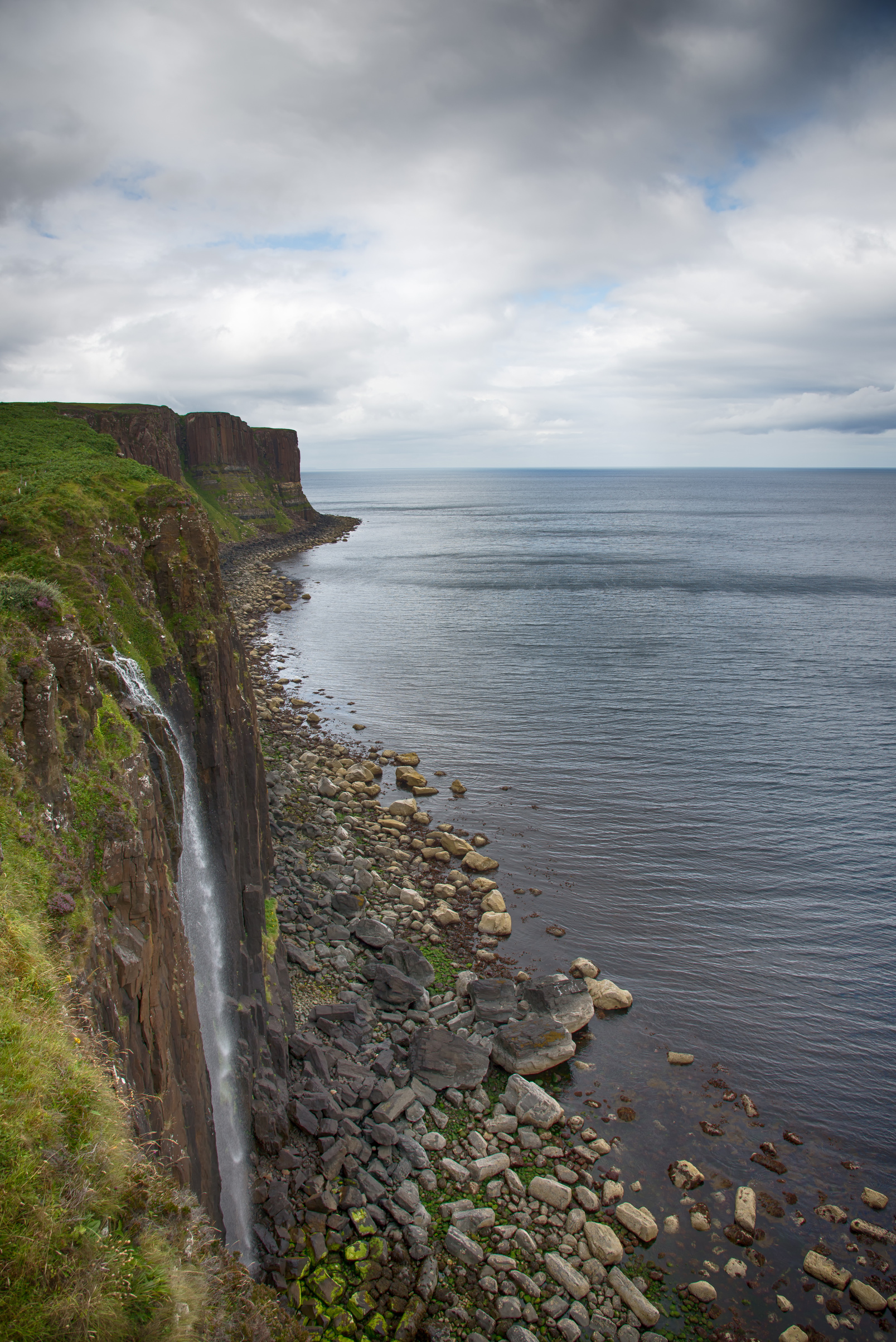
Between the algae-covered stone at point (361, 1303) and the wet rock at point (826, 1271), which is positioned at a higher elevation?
the algae-covered stone at point (361, 1303)

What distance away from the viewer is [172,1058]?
1225cm

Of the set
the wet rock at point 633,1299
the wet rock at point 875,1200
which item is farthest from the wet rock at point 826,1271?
the wet rock at point 633,1299

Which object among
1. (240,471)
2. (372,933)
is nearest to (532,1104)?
(372,933)

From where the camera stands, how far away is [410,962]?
2320 centimetres

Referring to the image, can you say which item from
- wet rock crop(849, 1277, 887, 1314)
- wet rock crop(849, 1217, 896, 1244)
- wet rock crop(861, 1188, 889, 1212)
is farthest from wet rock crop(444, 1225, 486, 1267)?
wet rock crop(861, 1188, 889, 1212)

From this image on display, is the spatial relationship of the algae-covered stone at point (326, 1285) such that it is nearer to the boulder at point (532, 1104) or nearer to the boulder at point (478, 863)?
the boulder at point (532, 1104)

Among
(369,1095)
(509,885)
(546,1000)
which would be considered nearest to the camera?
(369,1095)

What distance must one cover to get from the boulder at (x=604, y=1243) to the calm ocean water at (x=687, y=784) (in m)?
5.04

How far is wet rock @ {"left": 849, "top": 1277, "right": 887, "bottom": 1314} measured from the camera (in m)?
14.6

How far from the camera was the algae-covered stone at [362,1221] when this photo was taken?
1483 cm

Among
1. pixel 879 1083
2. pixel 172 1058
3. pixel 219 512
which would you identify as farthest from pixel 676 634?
pixel 219 512

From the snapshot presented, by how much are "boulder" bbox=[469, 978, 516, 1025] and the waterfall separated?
797 cm

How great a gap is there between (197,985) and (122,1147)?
807 centimetres

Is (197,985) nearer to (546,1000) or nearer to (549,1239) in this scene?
(549,1239)
